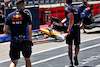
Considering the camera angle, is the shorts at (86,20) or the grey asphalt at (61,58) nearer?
the grey asphalt at (61,58)

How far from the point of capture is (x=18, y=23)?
5852 mm

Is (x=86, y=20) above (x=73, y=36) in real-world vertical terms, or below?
below

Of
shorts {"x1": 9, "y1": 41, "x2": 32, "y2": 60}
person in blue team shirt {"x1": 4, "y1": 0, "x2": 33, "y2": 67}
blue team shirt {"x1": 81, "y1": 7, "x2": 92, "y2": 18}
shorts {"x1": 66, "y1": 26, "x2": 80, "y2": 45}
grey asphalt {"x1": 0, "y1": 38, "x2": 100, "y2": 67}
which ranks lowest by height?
grey asphalt {"x1": 0, "y1": 38, "x2": 100, "y2": 67}

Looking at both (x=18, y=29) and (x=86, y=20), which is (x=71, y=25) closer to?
(x=18, y=29)

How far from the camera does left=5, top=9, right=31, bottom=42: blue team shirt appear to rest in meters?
5.84

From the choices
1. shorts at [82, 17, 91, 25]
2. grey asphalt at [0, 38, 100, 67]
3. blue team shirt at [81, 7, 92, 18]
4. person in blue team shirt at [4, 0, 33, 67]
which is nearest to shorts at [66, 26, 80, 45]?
grey asphalt at [0, 38, 100, 67]

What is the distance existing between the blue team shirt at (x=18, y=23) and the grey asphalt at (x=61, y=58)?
9.10 ft

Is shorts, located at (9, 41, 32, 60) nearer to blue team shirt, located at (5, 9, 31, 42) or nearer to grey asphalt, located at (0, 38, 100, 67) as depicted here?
blue team shirt, located at (5, 9, 31, 42)

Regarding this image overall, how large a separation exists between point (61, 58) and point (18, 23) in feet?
13.0

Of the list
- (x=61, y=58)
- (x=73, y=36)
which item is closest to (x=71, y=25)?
(x=73, y=36)

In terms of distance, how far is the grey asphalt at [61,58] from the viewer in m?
8.53

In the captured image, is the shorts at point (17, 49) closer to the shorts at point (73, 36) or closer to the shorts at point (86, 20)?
the shorts at point (73, 36)

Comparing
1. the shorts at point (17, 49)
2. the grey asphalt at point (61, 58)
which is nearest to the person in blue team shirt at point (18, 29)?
the shorts at point (17, 49)

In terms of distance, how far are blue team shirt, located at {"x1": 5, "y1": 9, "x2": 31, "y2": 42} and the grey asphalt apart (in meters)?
2.77
